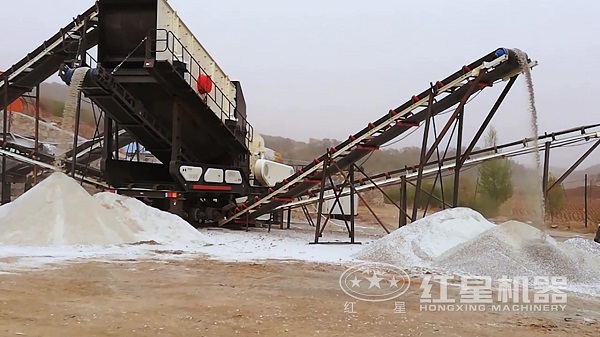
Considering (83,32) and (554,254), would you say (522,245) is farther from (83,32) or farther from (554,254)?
(83,32)

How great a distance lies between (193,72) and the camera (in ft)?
53.0

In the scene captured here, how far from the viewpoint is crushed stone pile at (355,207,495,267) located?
34.5 feet

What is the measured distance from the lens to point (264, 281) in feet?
27.2

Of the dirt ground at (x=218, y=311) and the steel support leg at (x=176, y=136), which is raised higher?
the steel support leg at (x=176, y=136)

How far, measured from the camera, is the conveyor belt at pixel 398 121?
13273 millimetres

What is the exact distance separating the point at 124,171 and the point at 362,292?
11.1 m

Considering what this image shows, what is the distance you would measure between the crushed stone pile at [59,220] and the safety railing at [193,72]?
4.20 m

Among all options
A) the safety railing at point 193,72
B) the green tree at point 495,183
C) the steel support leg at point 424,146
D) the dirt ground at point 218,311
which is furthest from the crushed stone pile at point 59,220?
the green tree at point 495,183

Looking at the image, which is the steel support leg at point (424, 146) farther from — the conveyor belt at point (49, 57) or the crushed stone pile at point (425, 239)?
the conveyor belt at point (49, 57)

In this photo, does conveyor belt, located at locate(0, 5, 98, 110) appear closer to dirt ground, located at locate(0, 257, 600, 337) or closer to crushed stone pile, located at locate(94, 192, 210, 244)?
crushed stone pile, located at locate(94, 192, 210, 244)

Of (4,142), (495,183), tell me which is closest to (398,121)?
(4,142)

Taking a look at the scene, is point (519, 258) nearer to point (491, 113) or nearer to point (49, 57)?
point (491, 113)

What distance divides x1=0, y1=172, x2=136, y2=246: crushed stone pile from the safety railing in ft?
13.8

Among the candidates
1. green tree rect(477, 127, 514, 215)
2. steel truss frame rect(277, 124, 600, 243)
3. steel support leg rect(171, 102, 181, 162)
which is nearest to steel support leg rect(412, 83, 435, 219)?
steel truss frame rect(277, 124, 600, 243)
